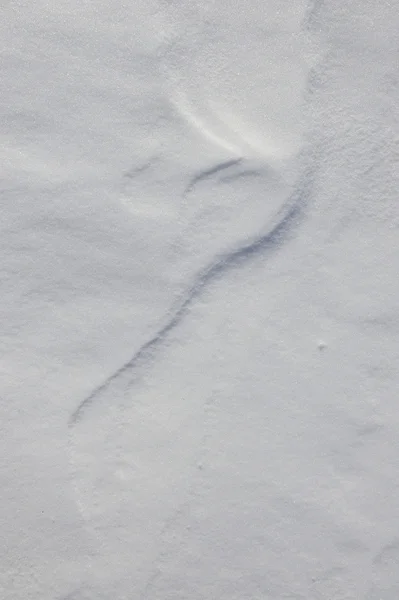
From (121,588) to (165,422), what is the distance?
11.9 inches

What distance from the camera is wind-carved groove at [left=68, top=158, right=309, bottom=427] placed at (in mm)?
1393

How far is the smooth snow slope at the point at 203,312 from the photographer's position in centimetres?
139

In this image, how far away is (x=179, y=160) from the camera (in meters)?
1.40

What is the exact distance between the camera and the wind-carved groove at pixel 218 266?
1.39 m

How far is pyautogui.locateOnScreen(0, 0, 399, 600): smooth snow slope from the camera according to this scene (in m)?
1.39

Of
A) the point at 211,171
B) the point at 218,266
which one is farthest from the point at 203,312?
the point at 211,171

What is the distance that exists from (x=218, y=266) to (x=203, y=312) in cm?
9

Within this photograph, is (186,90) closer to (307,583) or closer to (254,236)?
(254,236)

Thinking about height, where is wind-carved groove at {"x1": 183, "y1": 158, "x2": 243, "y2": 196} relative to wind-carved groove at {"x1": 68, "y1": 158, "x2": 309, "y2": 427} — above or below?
above

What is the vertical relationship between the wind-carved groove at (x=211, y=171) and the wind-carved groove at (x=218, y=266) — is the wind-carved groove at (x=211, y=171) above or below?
above

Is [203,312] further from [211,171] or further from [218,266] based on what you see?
[211,171]

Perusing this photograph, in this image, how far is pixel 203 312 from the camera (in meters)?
1.39

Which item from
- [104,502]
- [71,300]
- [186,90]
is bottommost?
[104,502]

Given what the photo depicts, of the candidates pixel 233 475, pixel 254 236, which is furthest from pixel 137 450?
pixel 254 236
